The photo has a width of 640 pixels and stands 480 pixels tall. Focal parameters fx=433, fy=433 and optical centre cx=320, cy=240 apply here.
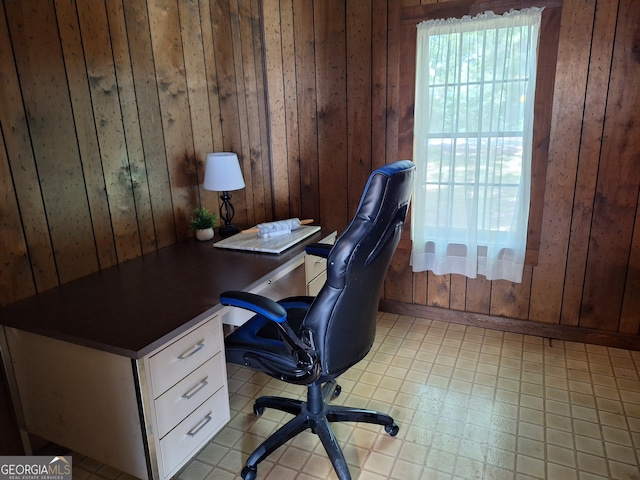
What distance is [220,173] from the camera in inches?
87.3

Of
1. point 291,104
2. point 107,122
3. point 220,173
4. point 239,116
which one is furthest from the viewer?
point 291,104

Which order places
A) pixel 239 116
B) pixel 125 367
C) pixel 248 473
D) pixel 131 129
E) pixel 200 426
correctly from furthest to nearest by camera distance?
pixel 239 116 → pixel 131 129 → pixel 248 473 → pixel 200 426 → pixel 125 367

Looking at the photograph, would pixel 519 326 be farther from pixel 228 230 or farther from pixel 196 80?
pixel 196 80

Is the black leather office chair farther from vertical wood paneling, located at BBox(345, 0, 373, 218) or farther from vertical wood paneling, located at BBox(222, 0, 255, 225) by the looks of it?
vertical wood paneling, located at BBox(345, 0, 373, 218)

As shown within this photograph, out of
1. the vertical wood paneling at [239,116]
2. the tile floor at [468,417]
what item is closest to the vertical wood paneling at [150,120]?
the vertical wood paneling at [239,116]

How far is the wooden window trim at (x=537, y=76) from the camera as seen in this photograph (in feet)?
7.36

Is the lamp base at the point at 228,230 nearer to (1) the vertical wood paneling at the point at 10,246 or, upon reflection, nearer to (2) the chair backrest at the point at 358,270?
(1) the vertical wood paneling at the point at 10,246

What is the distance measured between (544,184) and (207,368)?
2041 mm

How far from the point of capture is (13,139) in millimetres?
1497

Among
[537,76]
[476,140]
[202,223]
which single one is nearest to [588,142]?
[537,76]

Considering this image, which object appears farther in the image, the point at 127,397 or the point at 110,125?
the point at 110,125

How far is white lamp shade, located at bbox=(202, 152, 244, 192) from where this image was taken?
221cm

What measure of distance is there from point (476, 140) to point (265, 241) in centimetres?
131

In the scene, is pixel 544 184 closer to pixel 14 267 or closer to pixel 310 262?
pixel 310 262
